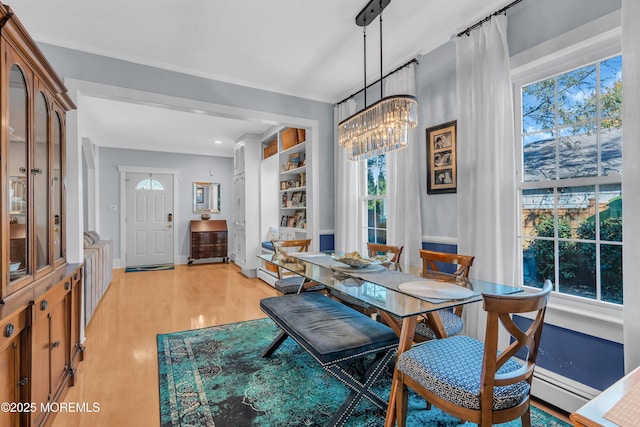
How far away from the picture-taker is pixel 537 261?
2158mm

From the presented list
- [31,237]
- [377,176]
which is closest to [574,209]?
[377,176]

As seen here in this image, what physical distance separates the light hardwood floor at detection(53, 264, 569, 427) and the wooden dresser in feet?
1.96

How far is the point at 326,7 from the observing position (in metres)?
2.24

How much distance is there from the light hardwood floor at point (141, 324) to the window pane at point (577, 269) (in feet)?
2.46

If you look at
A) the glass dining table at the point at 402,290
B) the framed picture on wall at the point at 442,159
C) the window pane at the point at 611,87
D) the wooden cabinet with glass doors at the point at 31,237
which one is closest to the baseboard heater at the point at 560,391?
the glass dining table at the point at 402,290

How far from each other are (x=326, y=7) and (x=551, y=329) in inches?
105

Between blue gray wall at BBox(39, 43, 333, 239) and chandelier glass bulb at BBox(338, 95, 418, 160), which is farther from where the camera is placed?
blue gray wall at BBox(39, 43, 333, 239)

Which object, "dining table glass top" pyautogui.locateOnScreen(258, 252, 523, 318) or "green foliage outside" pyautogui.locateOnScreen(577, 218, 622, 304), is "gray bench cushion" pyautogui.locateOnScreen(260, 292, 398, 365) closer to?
"dining table glass top" pyautogui.locateOnScreen(258, 252, 523, 318)

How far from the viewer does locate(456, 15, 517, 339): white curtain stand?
2.12 m

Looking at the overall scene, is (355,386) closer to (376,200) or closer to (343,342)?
(343,342)

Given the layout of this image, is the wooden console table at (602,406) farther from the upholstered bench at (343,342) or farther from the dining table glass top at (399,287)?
the upholstered bench at (343,342)

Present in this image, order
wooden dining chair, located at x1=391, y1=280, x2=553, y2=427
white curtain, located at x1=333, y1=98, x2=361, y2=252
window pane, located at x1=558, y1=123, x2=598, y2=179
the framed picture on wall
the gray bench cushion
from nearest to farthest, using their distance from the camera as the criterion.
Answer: wooden dining chair, located at x1=391, y1=280, x2=553, y2=427 < the gray bench cushion < window pane, located at x1=558, y1=123, x2=598, y2=179 < the framed picture on wall < white curtain, located at x1=333, y1=98, x2=361, y2=252

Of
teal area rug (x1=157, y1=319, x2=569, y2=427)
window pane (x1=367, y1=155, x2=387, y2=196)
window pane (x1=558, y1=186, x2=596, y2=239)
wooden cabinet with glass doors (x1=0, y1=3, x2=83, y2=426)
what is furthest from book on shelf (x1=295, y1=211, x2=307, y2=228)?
window pane (x1=558, y1=186, x2=596, y2=239)

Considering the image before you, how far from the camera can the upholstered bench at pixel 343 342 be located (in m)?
1.63
